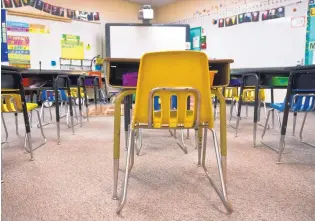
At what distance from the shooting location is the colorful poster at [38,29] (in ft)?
19.6

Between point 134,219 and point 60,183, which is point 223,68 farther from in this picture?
point 60,183

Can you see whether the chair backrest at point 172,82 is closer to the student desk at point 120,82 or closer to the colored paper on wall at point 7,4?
the student desk at point 120,82

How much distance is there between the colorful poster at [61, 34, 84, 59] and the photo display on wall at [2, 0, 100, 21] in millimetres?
542

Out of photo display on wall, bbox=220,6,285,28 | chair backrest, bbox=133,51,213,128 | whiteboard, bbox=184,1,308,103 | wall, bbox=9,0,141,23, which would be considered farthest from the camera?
wall, bbox=9,0,141,23

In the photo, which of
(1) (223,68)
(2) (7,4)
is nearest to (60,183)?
(1) (223,68)

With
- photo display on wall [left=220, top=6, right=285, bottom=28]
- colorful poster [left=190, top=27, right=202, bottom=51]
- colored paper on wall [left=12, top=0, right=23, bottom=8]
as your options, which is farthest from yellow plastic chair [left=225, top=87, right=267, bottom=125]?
colored paper on wall [left=12, top=0, right=23, bottom=8]

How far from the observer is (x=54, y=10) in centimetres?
631

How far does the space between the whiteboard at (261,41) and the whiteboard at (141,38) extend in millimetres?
809

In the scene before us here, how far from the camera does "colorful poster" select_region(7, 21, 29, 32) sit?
5648mm

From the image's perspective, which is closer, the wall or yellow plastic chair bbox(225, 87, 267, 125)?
yellow plastic chair bbox(225, 87, 267, 125)

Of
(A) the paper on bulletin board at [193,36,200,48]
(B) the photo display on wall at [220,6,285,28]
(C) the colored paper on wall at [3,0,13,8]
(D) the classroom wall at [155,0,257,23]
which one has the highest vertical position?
(D) the classroom wall at [155,0,257,23]

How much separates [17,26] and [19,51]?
1.81 feet

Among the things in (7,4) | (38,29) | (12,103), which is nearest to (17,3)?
(7,4)

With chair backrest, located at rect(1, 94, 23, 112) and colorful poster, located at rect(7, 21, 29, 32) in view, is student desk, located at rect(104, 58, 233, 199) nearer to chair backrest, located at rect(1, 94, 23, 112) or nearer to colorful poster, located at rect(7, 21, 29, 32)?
chair backrest, located at rect(1, 94, 23, 112)
